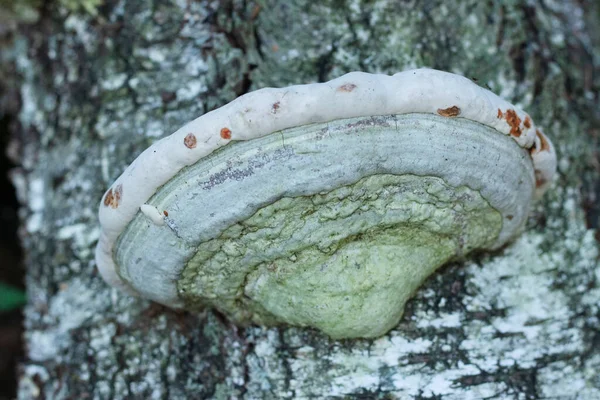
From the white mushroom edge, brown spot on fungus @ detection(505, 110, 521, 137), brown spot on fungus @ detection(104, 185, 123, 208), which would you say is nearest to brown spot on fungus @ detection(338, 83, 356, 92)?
the white mushroom edge

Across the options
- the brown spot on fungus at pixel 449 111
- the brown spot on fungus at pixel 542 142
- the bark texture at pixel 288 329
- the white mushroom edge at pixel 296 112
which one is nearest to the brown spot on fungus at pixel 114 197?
the white mushroom edge at pixel 296 112

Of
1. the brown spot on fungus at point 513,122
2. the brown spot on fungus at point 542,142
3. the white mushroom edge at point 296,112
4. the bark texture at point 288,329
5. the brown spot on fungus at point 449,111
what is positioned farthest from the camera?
the bark texture at point 288,329

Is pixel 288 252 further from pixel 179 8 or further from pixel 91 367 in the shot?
pixel 179 8

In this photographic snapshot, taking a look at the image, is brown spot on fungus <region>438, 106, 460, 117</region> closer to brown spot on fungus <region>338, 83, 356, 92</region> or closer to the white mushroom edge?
the white mushroom edge

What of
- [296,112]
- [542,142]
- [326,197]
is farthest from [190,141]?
[542,142]

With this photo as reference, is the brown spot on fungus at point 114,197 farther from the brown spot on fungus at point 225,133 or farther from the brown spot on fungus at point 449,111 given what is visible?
the brown spot on fungus at point 449,111

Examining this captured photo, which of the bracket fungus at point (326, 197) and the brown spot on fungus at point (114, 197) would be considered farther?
the brown spot on fungus at point (114, 197)
